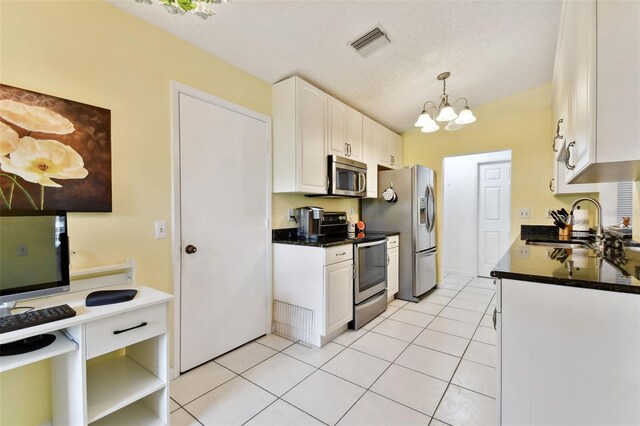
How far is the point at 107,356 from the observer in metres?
1.61

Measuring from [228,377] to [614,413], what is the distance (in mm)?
1992

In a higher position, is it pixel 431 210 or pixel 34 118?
pixel 34 118

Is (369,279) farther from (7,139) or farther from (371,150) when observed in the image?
(7,139)

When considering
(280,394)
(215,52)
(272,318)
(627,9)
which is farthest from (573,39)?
(272,318)

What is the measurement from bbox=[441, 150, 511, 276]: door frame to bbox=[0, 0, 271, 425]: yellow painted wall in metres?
4.28

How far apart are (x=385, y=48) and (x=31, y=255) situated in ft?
8.76

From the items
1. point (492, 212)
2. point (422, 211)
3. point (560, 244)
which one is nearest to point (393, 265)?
point (422, 211)

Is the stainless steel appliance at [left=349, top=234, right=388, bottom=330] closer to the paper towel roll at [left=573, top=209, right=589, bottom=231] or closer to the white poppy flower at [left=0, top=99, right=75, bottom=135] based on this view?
the paper towel roll at [left=573, top=209, right=589, bottom=231]

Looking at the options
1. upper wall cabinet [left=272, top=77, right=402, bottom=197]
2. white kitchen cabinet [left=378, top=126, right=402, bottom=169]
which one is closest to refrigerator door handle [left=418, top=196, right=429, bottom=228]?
white kitchen cabinet [left=378, top=126, right=402, bottom=169]

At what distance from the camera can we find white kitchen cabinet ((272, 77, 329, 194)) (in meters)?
2.51

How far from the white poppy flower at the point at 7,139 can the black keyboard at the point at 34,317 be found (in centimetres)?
75

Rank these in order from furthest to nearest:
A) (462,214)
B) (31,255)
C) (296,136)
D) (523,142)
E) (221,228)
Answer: (462,214)
(523,142)
(296,136)
(221,228)
(31,255)

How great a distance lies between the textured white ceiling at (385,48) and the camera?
188cm

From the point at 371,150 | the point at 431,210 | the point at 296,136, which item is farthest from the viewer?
the point at 431,210
